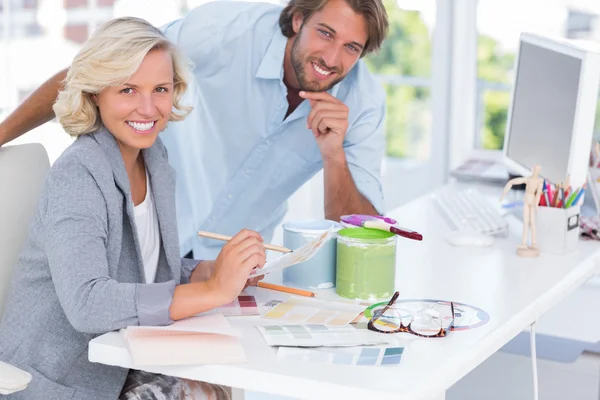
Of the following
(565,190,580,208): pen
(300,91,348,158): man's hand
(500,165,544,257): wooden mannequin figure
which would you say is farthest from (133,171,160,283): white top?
(565,190,580,208): pen

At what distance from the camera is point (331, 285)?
1.73 metres

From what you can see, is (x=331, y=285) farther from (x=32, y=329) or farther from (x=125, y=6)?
(x=125, y=6)

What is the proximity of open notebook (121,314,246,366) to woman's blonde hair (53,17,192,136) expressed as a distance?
0.43 m

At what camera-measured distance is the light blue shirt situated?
2230 mm

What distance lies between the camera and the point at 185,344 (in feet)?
4.47

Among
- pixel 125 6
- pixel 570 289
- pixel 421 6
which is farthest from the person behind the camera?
pixel 421 6

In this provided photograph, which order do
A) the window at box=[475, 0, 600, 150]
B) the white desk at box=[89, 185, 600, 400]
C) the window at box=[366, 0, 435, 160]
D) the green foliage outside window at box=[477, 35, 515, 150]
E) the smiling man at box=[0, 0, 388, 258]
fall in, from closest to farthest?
the white desk at box=[89, 185, 600, 400] → the smiling man at box=[0, 0, 388, 258] → the window at box=[475, 0, 600, 150] → the green foliage outside window at box=[477, 35, 515, 150] → the window at box=[366, 0, 435, 160]

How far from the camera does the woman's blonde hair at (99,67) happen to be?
5.21 feet

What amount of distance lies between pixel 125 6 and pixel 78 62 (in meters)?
2.56

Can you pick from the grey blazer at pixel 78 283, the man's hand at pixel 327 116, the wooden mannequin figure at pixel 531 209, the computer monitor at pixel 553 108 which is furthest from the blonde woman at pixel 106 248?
the computer monitor at pixel 553 108

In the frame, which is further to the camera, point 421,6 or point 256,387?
point 421,6

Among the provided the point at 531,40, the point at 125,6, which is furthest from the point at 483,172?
the point at 125,6

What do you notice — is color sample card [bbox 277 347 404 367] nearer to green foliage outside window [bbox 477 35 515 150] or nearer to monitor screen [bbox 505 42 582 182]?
monitor screen [bbox 505 42 582 182]

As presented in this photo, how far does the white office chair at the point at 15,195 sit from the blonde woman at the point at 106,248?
114mm
